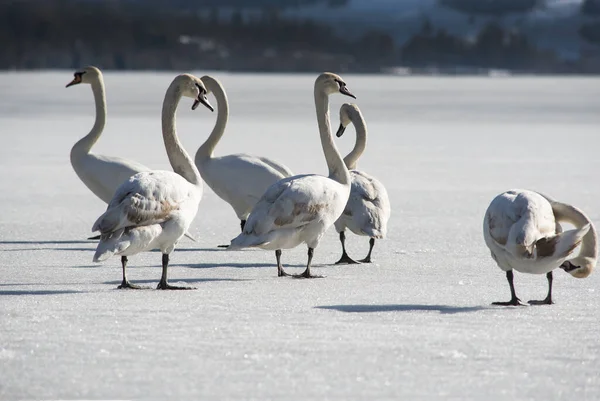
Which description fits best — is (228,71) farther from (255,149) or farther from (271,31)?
(255,149)

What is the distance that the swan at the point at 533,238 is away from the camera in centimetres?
544

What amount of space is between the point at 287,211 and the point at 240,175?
5.83 feet

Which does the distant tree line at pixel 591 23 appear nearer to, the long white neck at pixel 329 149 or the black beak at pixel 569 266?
the long white neck at pixel 329 149

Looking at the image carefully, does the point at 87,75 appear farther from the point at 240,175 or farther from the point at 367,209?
the point at 367,209

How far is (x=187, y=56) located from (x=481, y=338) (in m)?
86.3

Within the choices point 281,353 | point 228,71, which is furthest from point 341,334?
point 228,71

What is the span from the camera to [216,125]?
908cm

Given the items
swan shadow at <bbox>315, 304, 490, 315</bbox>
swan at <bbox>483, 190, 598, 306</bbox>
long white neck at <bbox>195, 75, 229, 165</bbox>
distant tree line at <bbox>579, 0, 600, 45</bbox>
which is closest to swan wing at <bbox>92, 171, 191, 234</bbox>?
swan shadow at <bbox>315, 304, 490, 315</bbox>

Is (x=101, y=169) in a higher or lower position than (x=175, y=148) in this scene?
lower

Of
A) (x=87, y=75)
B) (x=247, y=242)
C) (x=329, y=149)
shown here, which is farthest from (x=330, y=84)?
(x=87, y=75)

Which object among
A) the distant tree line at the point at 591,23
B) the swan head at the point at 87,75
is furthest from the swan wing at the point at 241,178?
the distant tree line at the point at 591,23

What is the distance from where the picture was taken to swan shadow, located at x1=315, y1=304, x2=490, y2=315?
5488 mm

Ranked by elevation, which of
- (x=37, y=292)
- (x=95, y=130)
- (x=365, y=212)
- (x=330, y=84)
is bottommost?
(x=37, y=292)

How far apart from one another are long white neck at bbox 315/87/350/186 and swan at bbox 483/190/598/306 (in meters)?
1.48
